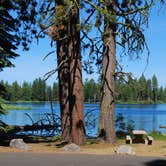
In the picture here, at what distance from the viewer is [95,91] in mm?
19016

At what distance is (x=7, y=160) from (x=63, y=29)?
20.3ft

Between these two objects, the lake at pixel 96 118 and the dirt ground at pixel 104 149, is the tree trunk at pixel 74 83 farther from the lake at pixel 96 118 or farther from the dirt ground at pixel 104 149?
the lake at pixel 96 118

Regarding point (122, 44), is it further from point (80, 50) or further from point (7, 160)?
point (7, 160)

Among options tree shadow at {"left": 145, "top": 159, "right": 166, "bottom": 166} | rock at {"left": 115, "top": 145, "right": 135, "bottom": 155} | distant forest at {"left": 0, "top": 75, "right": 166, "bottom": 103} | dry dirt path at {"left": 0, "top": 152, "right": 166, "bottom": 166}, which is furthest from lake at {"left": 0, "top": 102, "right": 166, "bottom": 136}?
tree shadow at {"left": 145, "top": 159, "right": 166, "bottom": 166}

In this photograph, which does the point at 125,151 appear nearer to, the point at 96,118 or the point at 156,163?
the point at 156,163

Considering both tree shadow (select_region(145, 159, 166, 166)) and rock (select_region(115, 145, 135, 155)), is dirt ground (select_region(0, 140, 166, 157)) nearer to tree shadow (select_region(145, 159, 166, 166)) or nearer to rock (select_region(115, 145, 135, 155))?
rock (select_region(115, 145, 135, 155))

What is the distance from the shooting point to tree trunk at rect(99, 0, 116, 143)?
1614 cm

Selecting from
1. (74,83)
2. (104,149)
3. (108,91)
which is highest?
(74,83)

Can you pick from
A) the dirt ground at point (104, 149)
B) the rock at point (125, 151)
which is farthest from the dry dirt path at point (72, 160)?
the dirt ground at point (104, 149)

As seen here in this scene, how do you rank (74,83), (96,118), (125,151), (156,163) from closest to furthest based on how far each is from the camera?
(156,163)
(125,151)
(74,83)
(96,118)

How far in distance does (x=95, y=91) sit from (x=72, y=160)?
8.68 meters

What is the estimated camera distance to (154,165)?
9.81 m

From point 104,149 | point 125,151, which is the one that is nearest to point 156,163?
point 125,151

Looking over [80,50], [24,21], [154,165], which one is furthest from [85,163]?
[24,21]
